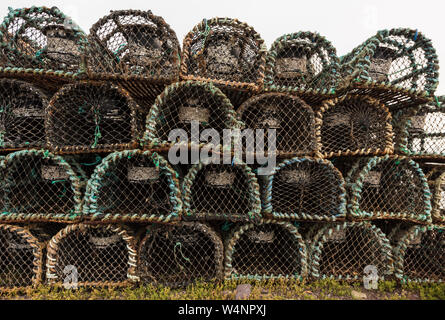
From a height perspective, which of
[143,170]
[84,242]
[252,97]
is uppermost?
[252,97]

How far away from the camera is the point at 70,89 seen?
7.09 feet

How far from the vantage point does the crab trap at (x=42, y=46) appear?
2.10 metres

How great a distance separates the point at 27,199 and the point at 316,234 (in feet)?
11.0

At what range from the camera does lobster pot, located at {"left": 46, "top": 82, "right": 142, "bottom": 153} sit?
7.00 ft

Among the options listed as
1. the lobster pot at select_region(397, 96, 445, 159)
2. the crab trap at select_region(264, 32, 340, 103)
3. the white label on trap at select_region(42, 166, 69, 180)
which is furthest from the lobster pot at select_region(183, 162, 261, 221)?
the lobster pot at select_region(397, 96, 445, 159)

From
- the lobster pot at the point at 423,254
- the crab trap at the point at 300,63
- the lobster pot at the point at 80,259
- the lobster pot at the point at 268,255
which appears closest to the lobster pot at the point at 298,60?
the crab trap at the point at 300,63

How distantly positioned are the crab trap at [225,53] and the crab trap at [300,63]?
175mm

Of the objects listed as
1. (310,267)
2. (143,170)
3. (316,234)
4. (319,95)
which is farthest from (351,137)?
(143,170)

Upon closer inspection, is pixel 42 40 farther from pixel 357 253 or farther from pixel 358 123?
pixel 357 253

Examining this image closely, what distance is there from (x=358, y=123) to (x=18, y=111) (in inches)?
152

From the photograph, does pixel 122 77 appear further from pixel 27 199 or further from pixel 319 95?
pixel 319 95

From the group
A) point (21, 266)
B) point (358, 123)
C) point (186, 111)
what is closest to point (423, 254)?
point (358, 123)

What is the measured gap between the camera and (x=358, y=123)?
249cm

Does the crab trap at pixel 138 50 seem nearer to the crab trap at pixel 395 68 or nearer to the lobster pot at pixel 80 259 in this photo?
the lobster pot at pixel 80 259
